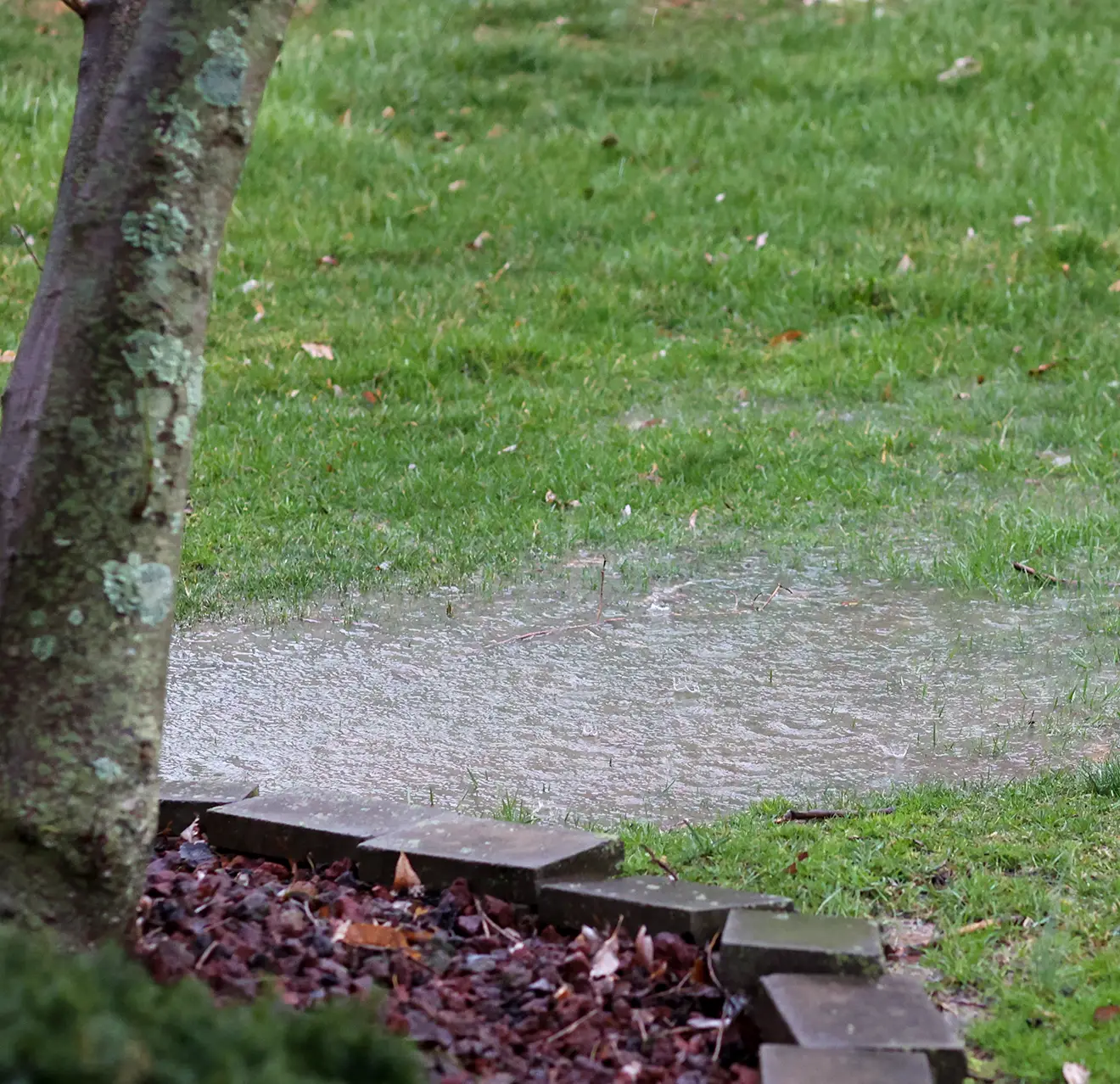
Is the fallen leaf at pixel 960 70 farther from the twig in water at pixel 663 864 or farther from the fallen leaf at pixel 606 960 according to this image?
the fallen leaf at pixel 606 960

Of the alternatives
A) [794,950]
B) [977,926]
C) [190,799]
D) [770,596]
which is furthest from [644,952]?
[770,596]

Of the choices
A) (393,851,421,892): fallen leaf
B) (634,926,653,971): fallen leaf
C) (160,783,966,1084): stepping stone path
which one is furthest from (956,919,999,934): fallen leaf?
(393,851,421,892): fallen leaf

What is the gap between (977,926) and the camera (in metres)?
2.82

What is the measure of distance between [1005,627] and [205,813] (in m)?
2.70

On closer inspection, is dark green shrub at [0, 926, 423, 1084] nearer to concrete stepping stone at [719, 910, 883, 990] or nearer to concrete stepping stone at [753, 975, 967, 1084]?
concrete stepping stone at [753, 975, 967, 1084]

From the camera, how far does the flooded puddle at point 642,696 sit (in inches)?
148

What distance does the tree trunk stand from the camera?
2.26 metres

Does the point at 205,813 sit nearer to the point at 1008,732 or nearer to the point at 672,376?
the point at 1008,732

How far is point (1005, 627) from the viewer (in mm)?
4676

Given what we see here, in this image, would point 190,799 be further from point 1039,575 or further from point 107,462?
point 1039,575

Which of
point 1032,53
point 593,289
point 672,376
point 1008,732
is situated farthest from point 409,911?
point 1032,53

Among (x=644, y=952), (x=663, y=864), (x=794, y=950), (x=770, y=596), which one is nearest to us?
(x=794, y=950)

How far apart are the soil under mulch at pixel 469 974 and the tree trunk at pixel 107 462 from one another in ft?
0.84

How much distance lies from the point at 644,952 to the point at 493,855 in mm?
387
